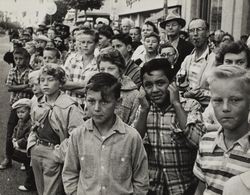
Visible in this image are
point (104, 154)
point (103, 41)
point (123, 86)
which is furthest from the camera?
point (103, 41)

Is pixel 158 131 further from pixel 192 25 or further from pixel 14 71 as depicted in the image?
pixel 14 71

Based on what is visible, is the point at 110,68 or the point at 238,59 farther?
the point at 110,68

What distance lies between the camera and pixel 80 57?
17.4 ft

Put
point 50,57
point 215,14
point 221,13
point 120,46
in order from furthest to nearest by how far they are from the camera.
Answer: point 215,14
point 221,13
point 50,57
point 120,46

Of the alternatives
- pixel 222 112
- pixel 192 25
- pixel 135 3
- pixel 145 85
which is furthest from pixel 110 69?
pixel 135 3

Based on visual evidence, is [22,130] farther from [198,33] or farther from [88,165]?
[198,33]

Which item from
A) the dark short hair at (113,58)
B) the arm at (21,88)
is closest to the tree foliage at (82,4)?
the arm at (21,88)

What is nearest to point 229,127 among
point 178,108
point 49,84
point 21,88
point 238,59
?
point 178,108

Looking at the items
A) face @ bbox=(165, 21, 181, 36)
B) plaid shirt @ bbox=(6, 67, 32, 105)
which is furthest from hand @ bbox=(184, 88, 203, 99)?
plaid shirt @ bbox=(6, 67, 32, 105)

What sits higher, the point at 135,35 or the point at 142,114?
the point at 135,35

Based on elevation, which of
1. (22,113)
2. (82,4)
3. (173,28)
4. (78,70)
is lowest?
(22,113)

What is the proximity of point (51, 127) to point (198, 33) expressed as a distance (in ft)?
8.95

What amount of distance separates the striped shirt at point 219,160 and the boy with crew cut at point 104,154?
0.65 m

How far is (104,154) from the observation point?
9.62 feet
